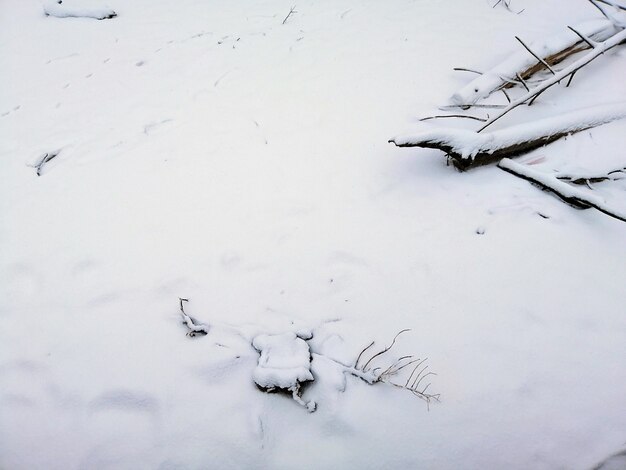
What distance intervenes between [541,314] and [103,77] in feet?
13.2

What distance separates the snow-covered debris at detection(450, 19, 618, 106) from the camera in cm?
262

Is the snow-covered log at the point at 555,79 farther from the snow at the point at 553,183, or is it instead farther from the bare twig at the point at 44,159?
the bare twig at the point at 44,159

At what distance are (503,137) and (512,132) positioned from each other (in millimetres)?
75

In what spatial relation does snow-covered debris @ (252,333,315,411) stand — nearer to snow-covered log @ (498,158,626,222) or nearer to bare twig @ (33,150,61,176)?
snow-covered log @ (498,158,626,222)

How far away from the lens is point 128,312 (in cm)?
176

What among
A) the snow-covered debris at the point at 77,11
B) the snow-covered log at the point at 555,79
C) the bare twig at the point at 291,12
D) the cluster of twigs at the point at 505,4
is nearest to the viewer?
the snow-covered log at the point at 555,79

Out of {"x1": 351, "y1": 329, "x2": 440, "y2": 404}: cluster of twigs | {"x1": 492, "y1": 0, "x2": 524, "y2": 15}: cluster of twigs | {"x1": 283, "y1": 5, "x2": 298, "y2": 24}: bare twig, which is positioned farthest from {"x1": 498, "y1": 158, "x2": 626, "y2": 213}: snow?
{"x1": 283, "y1": 5, "x2": 298, "y2": 24}: bare twig

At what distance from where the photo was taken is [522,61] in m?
2.72

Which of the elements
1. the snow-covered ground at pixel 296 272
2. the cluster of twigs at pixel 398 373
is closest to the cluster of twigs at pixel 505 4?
the snow-covered ground at pixel 296 272

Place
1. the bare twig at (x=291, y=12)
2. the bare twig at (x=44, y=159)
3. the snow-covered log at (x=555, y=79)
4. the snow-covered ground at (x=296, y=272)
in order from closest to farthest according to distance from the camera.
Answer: the snow-covered ground at (x=296, y=272) < the snow-covered log at (x=555, y=79) < the bare twig at (x=44, y=159) < the bare twig at (x=291, y=12)

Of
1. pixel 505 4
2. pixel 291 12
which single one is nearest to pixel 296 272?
pixel 291 12

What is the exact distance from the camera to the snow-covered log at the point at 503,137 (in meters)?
2.02

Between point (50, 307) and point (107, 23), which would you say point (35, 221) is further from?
point (107, 23)

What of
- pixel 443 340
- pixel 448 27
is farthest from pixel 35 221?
pixel 448 27
